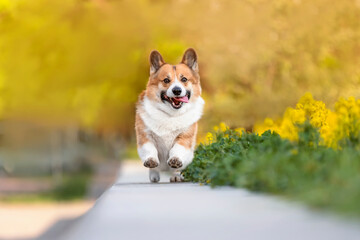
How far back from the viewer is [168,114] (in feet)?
23.0

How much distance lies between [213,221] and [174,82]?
10.4ft

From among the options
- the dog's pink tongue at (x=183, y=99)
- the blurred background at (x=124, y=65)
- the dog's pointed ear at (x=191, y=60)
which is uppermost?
the blurred background at (x=124, y=65)

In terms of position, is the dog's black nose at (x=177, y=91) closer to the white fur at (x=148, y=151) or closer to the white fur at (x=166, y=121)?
the white fur at (x=166, y=121)

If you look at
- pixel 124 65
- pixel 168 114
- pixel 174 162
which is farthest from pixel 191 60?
pixel 124 65

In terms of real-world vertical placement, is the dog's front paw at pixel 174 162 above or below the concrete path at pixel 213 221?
above

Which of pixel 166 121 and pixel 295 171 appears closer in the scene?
pixel 295 171

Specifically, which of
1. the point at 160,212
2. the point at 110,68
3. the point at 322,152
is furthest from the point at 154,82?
the point at 110,68

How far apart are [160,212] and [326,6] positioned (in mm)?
17710

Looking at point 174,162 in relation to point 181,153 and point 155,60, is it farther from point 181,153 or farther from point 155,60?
point 155,60

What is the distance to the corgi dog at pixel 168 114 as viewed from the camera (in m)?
6.82

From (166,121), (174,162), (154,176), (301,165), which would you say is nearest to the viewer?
(301,165)

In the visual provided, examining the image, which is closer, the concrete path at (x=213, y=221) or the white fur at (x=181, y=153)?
the concrete path at (x=213, y=221)

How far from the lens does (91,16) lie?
27.8 metres

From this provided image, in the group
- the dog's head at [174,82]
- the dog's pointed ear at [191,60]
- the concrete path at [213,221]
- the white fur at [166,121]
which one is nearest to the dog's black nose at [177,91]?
the dog's head at [174,82]
